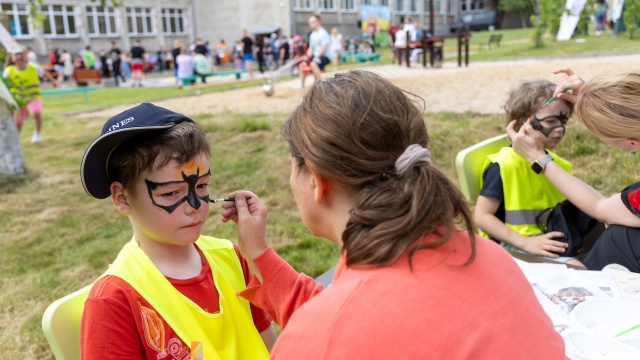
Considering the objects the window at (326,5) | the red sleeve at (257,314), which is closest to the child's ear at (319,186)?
the red sleeve at (257,314)

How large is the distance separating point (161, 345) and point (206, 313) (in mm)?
161

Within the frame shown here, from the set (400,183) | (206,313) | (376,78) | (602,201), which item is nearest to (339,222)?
(400,183)

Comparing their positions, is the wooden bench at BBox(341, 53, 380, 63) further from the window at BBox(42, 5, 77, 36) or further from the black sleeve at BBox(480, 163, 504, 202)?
the black sleeve at BBox(480, 163, 504, 202)

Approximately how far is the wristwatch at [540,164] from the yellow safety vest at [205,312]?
150 centimetres

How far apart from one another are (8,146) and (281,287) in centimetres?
653

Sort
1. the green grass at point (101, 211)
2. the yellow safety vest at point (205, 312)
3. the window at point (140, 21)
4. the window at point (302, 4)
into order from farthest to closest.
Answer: the window at point (302, 4)
the window at point (140, 21)
the green grass at point (101, 211)
the yellow safety vest at point (205, 312)

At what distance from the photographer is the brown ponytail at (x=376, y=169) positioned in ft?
3.62

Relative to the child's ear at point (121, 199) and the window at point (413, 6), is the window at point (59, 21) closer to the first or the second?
the window at point (413, 6)

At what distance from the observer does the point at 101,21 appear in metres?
33.9

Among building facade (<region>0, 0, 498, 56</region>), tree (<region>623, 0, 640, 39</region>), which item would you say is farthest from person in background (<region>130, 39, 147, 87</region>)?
tree (<region>623, 0, 640, 39</region>)

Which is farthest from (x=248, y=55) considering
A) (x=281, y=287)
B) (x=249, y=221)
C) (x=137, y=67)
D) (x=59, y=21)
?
(x=281, y=287)

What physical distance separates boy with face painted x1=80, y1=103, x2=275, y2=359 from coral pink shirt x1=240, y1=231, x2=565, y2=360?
2.09ft

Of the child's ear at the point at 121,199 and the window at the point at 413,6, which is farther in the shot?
the window at the point at 413,6

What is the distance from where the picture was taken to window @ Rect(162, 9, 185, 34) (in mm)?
37500
